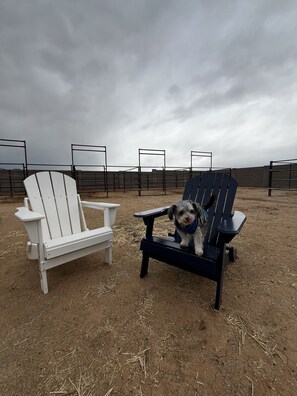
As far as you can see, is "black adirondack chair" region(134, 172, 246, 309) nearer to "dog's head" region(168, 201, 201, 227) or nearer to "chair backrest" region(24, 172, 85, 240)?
"dog's head" region(168, 201, 201, 227)

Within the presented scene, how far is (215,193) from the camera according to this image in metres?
2.13

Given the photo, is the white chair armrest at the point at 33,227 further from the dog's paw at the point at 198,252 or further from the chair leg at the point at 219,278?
the chair leg at the point at 219,278

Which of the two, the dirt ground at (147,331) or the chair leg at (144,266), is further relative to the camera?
the chair leg at (144,266)

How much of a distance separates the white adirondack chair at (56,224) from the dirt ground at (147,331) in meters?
0.31

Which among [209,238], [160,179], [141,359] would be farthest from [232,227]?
[160,179]

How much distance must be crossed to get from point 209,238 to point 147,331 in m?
1.11

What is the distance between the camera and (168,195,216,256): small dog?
5.22 ft

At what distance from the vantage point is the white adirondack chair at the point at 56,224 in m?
1.51

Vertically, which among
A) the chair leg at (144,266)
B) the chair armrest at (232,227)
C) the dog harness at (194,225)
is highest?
the chair armrest at (232,227)

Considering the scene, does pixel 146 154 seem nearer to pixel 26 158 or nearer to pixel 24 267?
pixel 26 158

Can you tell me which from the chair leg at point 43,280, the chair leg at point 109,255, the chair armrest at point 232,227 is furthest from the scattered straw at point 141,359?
the chair leg at point 109,255

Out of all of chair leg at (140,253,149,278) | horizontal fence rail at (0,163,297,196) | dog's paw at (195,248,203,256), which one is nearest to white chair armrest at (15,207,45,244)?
chair leg at (140,253,149,278)

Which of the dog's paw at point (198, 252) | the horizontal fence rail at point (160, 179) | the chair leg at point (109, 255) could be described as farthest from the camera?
the horizontal fence rail at point (160, 179)

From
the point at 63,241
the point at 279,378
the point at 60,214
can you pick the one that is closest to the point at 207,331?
the point at 279,378
